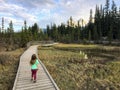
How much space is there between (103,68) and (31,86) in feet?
37.1

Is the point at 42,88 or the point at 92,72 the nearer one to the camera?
the point at 42,88

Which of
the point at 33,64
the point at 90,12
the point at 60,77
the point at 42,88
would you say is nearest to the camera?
the point at 42,88

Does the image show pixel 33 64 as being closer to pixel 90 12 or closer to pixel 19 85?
pixel 19 85

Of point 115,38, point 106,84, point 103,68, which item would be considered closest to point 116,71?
point 103,68

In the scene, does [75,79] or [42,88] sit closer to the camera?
[42,88]

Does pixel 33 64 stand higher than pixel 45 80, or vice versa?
pixel 33 64

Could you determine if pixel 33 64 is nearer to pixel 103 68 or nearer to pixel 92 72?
pixel 92 72

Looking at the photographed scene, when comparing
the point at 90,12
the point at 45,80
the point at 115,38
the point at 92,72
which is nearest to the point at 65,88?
the point at 45,80

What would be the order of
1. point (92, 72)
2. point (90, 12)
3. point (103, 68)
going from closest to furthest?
point (92, 72), point (103, 68), point (90, 12)

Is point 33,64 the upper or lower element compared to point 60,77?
upper

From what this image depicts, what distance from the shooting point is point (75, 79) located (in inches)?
643

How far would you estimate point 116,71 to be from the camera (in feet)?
67.6

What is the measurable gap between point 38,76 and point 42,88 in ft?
9.09

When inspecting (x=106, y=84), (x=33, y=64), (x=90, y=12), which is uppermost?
(x=90, y=12)
